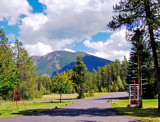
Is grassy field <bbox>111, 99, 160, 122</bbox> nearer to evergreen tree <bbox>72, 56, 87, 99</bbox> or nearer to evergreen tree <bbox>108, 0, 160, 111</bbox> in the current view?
evergreen tree <bbox>108, 0, 160, 111</bbox>

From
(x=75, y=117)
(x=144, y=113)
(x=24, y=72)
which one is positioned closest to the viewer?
(x=75, y=117)

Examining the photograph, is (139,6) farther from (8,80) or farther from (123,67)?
(123,67)

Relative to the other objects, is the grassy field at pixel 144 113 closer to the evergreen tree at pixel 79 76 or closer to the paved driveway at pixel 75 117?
the paved driveway at pixel 75 117

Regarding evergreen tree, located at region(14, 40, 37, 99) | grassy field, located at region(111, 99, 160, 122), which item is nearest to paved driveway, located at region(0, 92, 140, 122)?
grassy field, located at region(111, 99, 160, 122)

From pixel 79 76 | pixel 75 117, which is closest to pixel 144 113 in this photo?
pixel 75 117

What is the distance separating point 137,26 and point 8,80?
14.3 metres

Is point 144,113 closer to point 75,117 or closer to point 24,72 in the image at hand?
point 75,117

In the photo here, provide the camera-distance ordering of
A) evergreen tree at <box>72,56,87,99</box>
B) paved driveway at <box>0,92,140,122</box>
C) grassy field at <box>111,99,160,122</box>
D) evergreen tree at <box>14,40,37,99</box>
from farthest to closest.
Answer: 1. evergreen tree at <box>72,56,87,99</box>
2. evergreen tree at <box>14,40,37,99</box>
3. grassy field at <box>111,99,160,122</box>
4. paved driveway at <box>0,92,140,122</box>

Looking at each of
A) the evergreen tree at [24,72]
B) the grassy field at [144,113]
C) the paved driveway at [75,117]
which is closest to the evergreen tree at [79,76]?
the evergreen tree at [24,72]

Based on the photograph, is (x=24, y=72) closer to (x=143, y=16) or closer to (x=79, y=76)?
(x=79, y=76)

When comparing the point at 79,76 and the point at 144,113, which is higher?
the point at 79,76

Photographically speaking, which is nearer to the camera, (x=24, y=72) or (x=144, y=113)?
(x=144, y=113)

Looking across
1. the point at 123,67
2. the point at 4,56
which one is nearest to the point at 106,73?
the point at 123,67

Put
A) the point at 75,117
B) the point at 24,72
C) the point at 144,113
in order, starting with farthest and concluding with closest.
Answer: the point at 24,72 → the point at 144,113 → the point at 75,117
